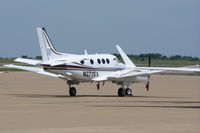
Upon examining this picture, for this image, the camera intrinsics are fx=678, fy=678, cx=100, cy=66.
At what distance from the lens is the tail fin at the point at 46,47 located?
41688 mm

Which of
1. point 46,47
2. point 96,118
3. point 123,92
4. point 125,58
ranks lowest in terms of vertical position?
point 96,118

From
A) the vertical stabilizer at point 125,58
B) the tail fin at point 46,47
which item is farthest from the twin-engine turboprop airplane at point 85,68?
the vertical stabilizer at point 125,58

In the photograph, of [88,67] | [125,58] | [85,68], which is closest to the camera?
[85,68]

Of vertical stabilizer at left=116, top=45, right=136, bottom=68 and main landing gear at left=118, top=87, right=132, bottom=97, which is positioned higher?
vertical stabilizer at left=116, top=45, right=136, bottom=68

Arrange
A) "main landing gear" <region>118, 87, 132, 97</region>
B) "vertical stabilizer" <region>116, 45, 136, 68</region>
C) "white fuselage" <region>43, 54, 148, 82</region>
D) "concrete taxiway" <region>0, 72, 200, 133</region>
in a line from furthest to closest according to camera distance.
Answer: "vertical stabilizer" <region>116, 45, 136, 68</region>, "main landing gear" <region>118, 87, 132, 97</region>, "white fuselage" <region>43, 54, 148, 82</region>, "concrete taxiway" <region>0, 72, 200, 133</region>

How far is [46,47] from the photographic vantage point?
137 feet

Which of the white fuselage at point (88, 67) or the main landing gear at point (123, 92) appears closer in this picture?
the white fuselage at point (88, 67)

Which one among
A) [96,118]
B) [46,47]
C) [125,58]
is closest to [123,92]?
[125,58]

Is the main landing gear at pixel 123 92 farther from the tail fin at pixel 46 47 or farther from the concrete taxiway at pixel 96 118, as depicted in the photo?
the concrete taxiway at pixel 96 118

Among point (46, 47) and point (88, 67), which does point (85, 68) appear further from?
point (46, 47)

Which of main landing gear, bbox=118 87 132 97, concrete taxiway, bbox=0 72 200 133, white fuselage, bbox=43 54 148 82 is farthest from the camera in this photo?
main landing gear, bbox=118 87 132 97

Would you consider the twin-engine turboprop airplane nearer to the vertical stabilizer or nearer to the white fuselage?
the white fuselage

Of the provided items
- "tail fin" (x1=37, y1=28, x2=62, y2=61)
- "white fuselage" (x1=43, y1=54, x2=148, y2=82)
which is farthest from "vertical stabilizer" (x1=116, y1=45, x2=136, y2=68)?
"tail fin" (x1=37, y1=28, x2=62, y2=61)

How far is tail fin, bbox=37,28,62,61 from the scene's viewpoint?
1641 inches
